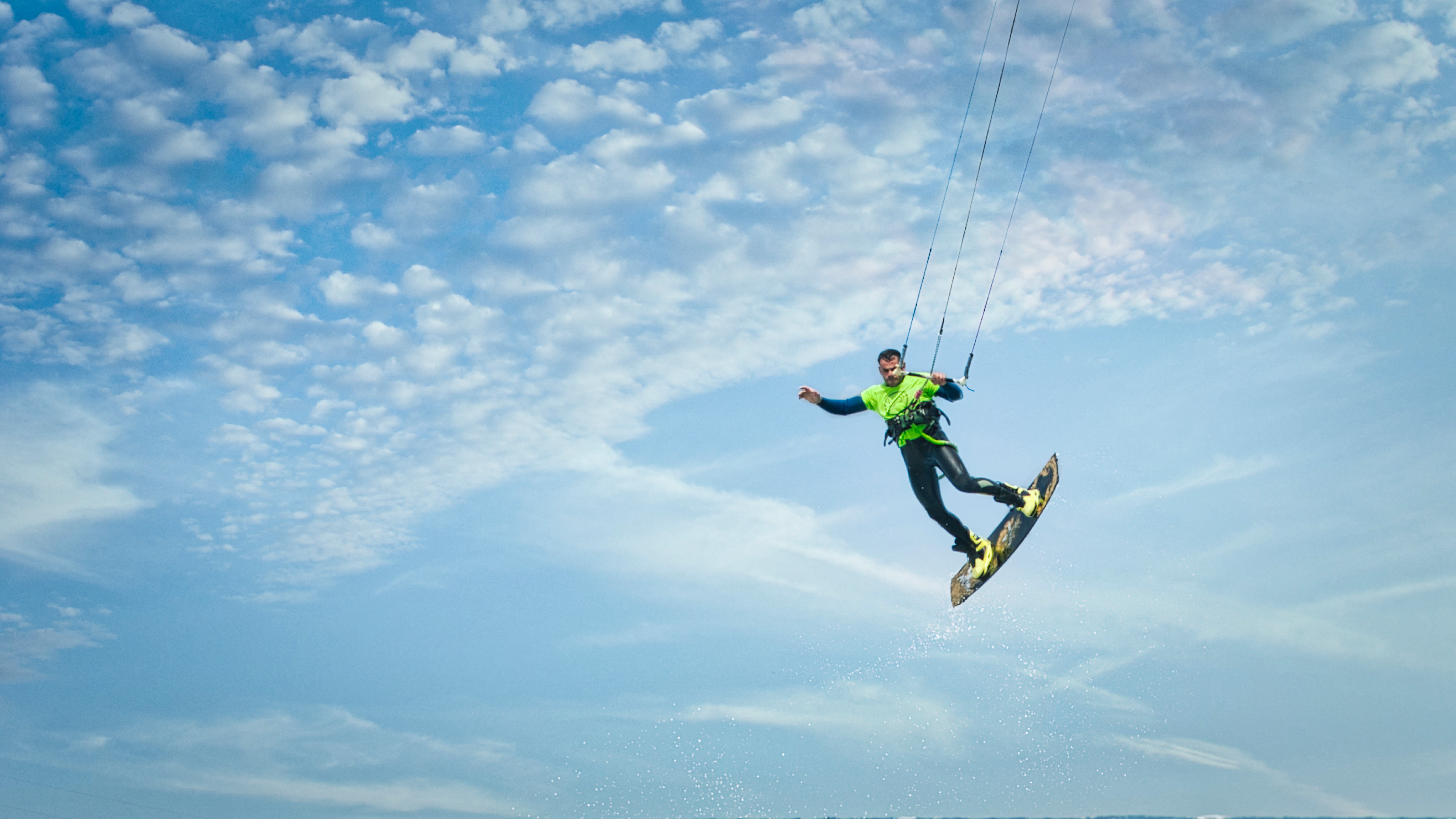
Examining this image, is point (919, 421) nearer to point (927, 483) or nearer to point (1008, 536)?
point (927, 483)

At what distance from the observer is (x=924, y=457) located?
13.5 meters

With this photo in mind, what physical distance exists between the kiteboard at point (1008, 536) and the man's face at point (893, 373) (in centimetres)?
285

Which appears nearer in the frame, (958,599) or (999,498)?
(999,498)

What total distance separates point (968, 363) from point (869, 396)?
4.33 ft

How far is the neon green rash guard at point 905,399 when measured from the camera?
1325 cm

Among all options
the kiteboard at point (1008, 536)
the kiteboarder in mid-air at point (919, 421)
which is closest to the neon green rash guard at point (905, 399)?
the kiteboarder in mid-air at point (919, 421)

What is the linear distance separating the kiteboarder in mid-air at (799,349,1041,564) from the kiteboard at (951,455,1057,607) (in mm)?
1200

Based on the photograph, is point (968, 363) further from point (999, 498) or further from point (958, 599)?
point (958, 599)

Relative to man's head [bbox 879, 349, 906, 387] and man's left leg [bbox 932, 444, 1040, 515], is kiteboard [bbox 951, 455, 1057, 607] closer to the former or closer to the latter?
man's left leg [bbox 932, 444, 1040, 515]

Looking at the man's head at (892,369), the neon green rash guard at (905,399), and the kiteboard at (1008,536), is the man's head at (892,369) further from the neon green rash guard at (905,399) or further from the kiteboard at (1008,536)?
the kiteboard at (1008,536)

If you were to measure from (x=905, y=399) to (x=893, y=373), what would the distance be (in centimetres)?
35

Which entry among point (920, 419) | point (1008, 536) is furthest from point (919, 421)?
point (1008, 536)

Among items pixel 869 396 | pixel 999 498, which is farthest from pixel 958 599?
pixel 869 396

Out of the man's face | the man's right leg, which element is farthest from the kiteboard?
the man's face
